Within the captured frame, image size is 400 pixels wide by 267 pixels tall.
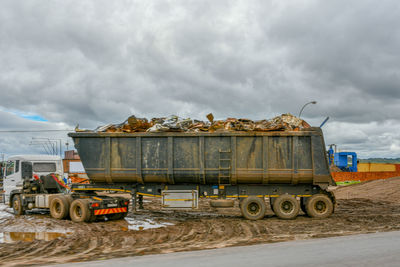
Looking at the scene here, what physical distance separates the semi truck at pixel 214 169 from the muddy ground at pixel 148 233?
64 cm

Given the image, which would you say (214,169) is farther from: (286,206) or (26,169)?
(26,169)

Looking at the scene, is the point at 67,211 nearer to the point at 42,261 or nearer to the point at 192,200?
the point at 192,200

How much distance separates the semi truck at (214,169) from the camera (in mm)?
12500

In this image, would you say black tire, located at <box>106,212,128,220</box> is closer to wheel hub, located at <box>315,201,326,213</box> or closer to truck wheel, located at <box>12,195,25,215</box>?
truck wheel, located at <box>12,195,25,215</box>

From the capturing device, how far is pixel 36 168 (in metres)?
15.8

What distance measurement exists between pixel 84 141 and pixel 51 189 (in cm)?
388

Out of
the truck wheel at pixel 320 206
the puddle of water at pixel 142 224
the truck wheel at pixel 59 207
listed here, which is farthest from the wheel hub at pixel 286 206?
the truck wheel at pixel 59 207

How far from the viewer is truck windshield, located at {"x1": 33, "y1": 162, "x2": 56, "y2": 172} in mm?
15852

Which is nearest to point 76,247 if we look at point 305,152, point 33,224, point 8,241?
point 8,241

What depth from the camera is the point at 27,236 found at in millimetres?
10156

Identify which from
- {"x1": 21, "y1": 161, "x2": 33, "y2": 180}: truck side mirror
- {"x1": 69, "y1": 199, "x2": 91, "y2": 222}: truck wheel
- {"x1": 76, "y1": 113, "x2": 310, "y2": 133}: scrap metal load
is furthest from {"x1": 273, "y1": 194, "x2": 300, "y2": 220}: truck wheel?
{"x1": 21, "y1": 161, "x2": 33, "y2": 180}: truck side mirror

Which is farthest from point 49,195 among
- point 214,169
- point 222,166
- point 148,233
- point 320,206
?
point 320,206

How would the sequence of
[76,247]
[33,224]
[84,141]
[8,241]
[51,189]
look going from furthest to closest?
[51,189] → [84,141] → [33,224] → [8,241] → [76,247]

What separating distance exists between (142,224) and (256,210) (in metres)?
4.19
